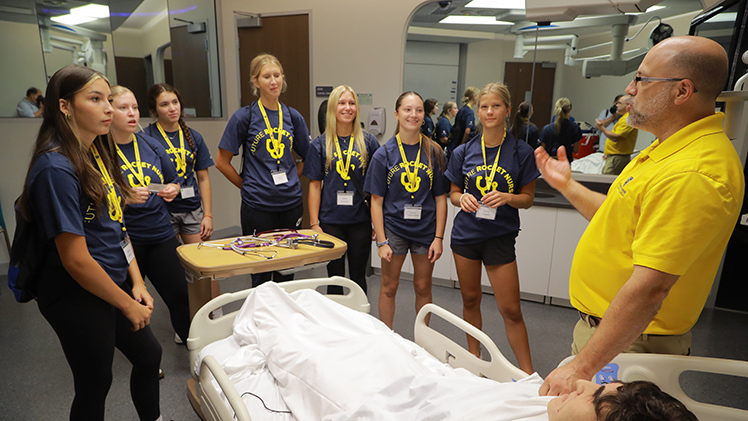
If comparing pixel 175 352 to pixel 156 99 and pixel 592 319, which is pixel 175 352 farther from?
pixel 592 319

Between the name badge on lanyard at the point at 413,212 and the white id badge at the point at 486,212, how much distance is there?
1.19 feet

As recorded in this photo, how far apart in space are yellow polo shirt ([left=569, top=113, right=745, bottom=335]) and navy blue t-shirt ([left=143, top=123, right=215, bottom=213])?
91.4 inches

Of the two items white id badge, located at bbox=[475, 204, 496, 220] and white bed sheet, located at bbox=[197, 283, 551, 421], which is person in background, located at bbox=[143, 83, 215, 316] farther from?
white id badge, located at bbox=[475, 204, 496, 220]

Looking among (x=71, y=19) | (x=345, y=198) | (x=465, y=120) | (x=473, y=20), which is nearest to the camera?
(x=345, y=198)

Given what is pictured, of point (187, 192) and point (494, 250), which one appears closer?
point (494, 250)

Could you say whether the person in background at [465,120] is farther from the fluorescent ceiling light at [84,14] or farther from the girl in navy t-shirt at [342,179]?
the fluorescent ceiling light at [84,14]

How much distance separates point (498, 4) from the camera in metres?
3.83

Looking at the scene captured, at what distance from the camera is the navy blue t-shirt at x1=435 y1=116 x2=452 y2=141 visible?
4.17 metres

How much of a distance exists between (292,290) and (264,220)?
0.82m

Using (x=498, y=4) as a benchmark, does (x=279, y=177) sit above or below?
below

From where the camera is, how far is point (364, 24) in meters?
4.31

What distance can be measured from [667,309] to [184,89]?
15.8 ft

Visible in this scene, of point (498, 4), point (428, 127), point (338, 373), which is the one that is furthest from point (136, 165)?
point (498, 4)

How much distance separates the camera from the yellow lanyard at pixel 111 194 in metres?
1.56
